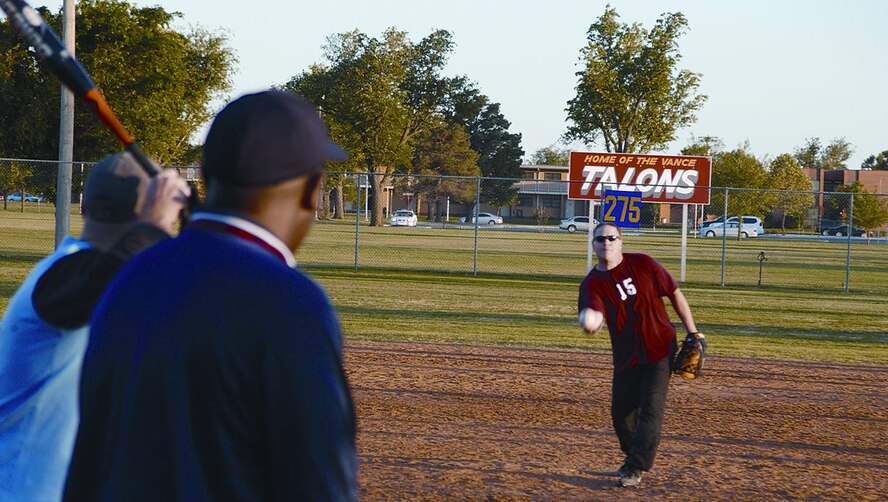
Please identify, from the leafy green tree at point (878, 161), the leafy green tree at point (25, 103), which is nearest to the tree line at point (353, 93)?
the leafy green tree at point (25, 103)

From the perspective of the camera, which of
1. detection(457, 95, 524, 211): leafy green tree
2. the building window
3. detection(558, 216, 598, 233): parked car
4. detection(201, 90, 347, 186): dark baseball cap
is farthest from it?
detection(457, 95, 524, 211): leafy green tree

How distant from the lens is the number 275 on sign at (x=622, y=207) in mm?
26469

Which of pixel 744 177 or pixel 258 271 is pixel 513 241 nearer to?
pixel 744 177

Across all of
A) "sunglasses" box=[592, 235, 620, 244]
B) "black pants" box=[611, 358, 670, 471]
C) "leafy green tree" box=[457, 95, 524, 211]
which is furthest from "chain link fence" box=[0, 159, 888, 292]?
"leafy green tree" box=[457, 95, 524, 211]

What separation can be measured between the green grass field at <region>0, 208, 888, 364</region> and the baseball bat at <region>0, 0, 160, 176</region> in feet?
38.7

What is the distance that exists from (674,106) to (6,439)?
48256 millimetres

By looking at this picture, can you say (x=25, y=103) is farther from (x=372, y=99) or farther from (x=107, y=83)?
(x=372, y=99)

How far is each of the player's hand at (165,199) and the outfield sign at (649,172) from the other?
86.5ft

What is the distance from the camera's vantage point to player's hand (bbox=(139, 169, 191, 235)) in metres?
2.84

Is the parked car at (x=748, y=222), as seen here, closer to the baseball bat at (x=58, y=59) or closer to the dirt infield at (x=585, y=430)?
the dirt infield at (x=585, y=430)

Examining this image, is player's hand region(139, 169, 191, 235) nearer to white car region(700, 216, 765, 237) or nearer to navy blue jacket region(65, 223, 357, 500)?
navy blue jacket region(65, 223, 357, 500)

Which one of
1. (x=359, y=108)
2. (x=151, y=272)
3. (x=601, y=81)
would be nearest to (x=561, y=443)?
(x=151, y=272)

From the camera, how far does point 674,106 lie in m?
49.6

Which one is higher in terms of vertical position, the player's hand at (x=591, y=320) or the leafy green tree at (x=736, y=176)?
the leafy green tree at (x=736, y=176)
